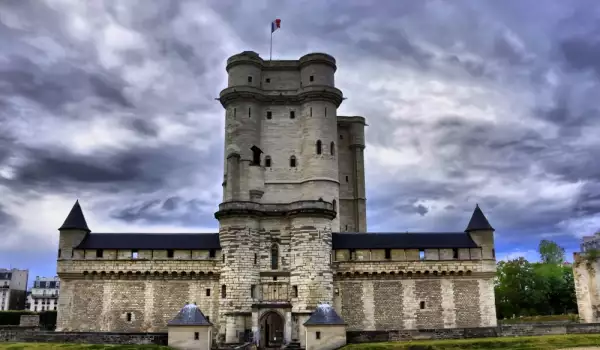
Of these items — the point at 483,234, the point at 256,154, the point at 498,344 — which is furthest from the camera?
the point at 256,154

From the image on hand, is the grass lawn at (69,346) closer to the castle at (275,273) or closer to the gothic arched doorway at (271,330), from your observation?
the castle at (275,273)

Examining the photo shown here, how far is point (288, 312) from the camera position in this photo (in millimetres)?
39188

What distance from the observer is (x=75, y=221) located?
4375 centimetres

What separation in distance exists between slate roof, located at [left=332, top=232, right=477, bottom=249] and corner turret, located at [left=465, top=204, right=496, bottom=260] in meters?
0.49

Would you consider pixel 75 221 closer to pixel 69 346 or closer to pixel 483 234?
pixel 69 346

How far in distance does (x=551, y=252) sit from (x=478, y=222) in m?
43.7

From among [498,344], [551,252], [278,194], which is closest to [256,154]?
[278,194]

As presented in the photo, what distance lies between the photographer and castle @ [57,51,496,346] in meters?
39.9

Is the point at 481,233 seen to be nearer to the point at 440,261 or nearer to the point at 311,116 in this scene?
the point at 440,261

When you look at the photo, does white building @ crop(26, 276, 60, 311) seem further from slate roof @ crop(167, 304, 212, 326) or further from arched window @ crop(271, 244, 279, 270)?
slate roof @ crop(167, 304, 212, 326)

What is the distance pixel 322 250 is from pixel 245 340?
832 centimetres

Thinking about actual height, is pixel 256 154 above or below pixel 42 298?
above

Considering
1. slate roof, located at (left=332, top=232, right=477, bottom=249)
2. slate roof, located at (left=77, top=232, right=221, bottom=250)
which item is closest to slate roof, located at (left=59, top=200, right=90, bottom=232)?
slate roof, located at (left=77, top=232, right=221, bottom=250)

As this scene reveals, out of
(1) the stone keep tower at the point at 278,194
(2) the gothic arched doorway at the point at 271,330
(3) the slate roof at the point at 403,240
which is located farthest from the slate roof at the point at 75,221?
(3) the slate roof at the point at 403,240
